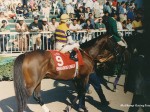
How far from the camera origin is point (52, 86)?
435 inches

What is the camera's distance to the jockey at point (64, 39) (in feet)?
27.1

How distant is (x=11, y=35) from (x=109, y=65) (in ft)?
13.6

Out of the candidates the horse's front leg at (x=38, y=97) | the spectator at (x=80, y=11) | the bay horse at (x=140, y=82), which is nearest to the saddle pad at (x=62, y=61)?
the horse's front leg at (x=38, y=97)

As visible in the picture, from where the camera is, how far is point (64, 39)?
331 inches

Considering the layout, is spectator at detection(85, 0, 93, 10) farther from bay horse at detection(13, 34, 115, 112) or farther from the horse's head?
bay horse at detection(13, 34, 115, 112)

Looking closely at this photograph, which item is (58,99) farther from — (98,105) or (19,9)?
(19,9)

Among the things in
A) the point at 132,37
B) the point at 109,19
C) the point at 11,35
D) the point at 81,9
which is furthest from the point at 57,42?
the point at 81,9

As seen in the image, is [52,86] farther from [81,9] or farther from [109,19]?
[81,9]

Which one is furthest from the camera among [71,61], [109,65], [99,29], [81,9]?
[81,9]

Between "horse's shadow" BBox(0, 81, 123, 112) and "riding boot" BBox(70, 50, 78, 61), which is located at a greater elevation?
"riding boot" BBox(70, 50, 78, 61)

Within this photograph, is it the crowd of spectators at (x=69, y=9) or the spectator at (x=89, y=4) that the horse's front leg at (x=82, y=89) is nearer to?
the crowd of spectators at (x=69, y=9)

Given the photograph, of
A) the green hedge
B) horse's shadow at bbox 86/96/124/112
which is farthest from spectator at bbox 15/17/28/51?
horse's shadow at bbox 86/96/124/112

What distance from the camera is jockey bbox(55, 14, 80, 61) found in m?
8.25

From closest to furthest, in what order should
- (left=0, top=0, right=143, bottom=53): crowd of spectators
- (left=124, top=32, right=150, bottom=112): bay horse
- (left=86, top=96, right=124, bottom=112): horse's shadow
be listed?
(left=124, top=32, right=150, bottom=112): bay horse
(left=86, top=96, right=124, bottom=112): horse's shadow
(left=0, top=0, right=143, bottom=53): crowd of spectators
